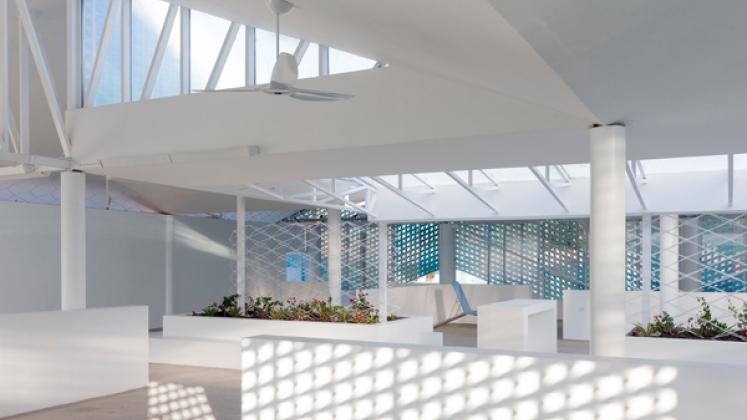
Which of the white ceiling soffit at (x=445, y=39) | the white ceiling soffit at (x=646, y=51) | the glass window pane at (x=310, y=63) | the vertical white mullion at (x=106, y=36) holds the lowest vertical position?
the white ceiling soffit at (x=646, y=51)

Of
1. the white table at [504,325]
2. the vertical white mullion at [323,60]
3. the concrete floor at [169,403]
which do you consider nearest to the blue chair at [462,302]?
the white table at [504,325]

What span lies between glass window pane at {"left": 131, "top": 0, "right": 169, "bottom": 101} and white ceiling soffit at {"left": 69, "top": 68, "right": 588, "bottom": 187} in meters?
1.16

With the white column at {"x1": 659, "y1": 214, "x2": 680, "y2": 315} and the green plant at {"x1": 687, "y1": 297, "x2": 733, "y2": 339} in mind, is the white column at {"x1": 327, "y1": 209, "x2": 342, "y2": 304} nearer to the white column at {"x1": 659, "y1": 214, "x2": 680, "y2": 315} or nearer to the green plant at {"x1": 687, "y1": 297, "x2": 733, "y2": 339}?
the white column at {"x1": 659, "y1": 214, "x2": 680, "y2": 315}

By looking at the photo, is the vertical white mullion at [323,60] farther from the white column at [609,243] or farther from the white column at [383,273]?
the white column at [383,273]

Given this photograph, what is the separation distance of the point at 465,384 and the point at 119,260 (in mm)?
11034

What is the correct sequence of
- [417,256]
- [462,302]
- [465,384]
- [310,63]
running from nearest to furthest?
[465,384]
[310,63]
[462,302]
[417,256]

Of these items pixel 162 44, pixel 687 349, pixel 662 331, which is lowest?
pixel 687 349

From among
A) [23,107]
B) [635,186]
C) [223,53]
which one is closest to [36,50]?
[23,107]

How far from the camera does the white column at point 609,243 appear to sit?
19.1 ft

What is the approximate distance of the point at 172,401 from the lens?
7676 mm

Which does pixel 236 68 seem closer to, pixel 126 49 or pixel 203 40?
pixel 203 40

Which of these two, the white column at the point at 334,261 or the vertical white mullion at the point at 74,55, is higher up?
the vertical white mullion at the point at 74,55

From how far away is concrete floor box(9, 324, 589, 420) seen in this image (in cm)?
703

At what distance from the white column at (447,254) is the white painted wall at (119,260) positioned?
5.31 meters
